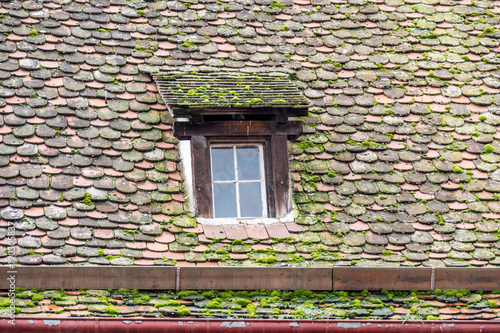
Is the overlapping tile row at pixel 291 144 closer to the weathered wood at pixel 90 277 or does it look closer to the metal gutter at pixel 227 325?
the weathered wood at pixel 90 277

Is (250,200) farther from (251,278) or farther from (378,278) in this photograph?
(378,278)

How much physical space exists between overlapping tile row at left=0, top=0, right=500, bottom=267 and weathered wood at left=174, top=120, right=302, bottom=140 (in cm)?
24

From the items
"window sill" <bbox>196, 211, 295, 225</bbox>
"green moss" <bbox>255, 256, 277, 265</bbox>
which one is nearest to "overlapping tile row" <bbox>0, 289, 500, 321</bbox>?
"green moss" <bbox>255, 256, 277, 265</bbox>

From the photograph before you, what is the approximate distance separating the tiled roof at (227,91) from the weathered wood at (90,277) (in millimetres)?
1602

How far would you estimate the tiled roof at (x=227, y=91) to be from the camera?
780 cm

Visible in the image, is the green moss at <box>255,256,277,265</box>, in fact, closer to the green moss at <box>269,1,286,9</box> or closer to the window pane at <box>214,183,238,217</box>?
the window pane at <box>214,183,238,217</box>

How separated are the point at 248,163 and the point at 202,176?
1.62 feet

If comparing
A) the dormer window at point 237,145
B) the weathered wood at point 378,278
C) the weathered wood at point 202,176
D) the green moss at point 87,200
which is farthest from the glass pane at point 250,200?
the green moss at point 87,200

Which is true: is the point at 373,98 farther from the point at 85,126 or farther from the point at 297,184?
the point at 85,126

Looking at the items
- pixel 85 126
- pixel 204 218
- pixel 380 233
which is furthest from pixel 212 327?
pixel 85 126

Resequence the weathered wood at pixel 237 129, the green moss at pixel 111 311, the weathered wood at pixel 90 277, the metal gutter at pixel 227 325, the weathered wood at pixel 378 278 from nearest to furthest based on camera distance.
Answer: the metal gutter at pixel 227 325, the green moss at pixel 111 311, the weathered wood at pixel 90 277, the weathered wood at pixel 378 278, the weathered wood at pixel 237 129

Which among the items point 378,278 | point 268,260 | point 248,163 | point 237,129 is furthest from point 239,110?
point 378,278

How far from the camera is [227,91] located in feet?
26.4

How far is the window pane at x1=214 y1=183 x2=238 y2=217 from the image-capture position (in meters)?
7.73
